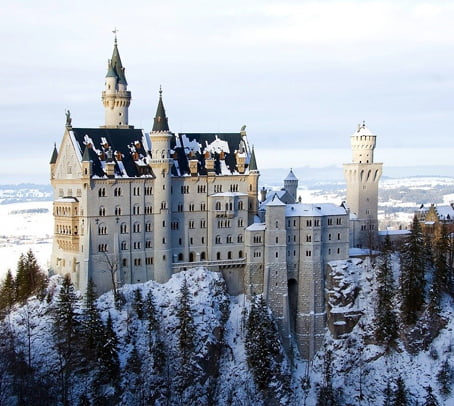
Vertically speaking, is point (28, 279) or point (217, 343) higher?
point (28, 279)

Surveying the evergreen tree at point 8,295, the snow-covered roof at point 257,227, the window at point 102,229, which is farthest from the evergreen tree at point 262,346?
the evergreen tree at point 8,295

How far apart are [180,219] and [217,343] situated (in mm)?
16709

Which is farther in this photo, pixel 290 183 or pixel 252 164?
pixel 290 183

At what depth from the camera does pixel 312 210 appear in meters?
111

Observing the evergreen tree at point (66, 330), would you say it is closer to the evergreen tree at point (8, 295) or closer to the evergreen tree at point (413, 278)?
the evergreen tree at point (8, 295)

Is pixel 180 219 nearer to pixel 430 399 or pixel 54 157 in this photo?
pixel 54 157

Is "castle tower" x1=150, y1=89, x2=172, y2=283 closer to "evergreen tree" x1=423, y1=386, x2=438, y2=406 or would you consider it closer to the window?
the window

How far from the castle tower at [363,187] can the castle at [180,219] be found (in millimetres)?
11390

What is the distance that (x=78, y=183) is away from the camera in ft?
343

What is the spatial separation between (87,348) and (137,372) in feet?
20.6

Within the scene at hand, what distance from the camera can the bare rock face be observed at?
111 m

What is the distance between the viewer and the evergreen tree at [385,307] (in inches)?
4220

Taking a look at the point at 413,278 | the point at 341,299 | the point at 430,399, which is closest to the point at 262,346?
the point at 341,299

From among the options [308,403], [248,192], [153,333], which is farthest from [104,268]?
[308,403]
